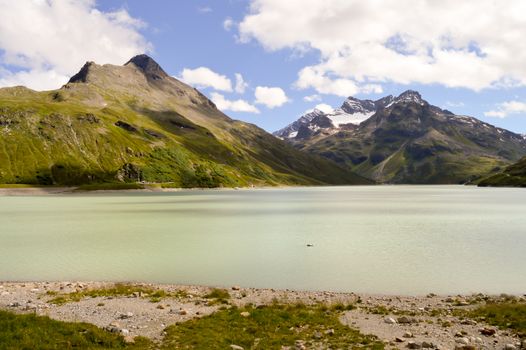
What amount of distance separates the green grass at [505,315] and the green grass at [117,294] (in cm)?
2089

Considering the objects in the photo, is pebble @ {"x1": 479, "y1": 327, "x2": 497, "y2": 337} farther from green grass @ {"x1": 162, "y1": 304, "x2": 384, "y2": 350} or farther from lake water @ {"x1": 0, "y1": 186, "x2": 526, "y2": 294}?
lake water @ {"x1": 0, "y1": 186, "x2": 526, "y2": 294}

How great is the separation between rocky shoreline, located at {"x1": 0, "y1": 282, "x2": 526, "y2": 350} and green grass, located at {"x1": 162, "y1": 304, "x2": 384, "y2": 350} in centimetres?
105

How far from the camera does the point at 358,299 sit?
3131 centimetres

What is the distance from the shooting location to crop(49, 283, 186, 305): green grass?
30080mm

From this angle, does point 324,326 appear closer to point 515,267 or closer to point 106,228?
point 515,267

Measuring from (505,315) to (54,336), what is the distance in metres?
25.1

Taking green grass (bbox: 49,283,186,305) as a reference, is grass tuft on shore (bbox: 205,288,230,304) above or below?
above

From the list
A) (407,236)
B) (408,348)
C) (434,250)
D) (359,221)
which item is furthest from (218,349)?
(359,221)

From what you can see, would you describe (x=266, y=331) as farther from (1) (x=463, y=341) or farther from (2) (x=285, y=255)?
(2) (x=285, y=255)

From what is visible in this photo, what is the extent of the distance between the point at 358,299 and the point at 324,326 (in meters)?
8.49

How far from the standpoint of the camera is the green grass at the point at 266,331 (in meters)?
20.2

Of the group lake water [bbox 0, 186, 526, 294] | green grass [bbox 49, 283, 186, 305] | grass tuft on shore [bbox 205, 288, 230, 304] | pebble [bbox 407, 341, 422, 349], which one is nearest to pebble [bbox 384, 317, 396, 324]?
pebble [bbox 407, 341, 422, 349]

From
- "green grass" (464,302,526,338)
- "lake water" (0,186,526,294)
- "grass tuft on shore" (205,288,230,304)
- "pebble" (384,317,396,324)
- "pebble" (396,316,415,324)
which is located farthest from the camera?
"lake water" (0,186,526,294)

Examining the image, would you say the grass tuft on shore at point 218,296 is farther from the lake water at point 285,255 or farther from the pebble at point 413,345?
the pebble at point 413,345
